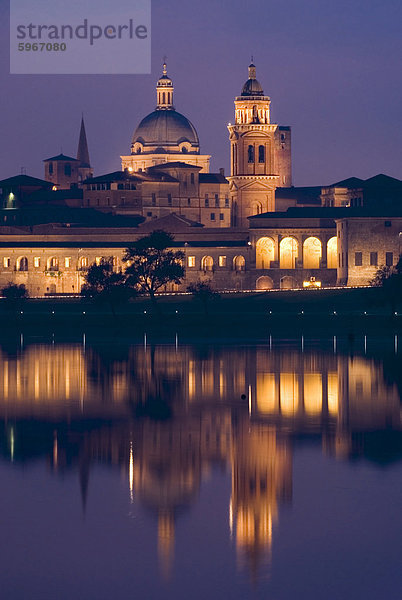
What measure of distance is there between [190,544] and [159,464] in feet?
24.0

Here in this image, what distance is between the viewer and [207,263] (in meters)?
140

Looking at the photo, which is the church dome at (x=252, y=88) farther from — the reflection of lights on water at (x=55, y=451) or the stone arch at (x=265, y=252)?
the reflection of lights on water at (x=55, y=451)

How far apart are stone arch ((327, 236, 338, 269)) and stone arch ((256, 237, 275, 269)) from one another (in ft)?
18.3

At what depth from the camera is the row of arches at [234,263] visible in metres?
140

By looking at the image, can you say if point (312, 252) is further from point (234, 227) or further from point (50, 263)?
point (50, 263)

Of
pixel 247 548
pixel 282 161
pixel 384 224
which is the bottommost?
pixel 247 548

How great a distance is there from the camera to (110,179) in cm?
16488

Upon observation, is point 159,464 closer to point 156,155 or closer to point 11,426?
point 11,426

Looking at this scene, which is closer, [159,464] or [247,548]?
[247,548]

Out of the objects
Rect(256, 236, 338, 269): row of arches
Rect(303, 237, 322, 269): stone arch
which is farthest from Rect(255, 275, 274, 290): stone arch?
Rect(303, 237, 322, 269): stone arch

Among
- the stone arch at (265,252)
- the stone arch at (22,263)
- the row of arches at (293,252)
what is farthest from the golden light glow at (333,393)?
the row of arches at (293,252)

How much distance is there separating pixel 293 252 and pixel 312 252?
226cm

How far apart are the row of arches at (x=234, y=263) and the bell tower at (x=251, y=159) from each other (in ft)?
65.4

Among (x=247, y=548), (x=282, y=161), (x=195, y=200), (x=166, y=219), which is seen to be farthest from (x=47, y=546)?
(x=282, y=161)
